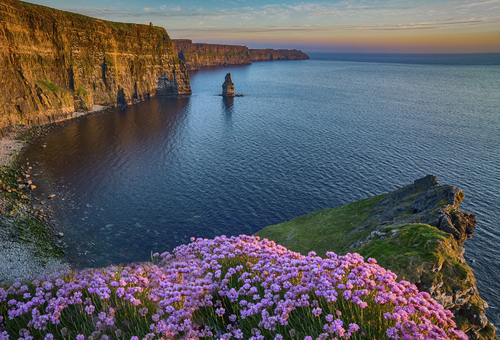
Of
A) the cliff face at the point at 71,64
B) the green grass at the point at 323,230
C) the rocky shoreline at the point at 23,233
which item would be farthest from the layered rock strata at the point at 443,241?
the cliff face at the point at 71,64

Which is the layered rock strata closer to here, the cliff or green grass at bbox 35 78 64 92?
the cliff

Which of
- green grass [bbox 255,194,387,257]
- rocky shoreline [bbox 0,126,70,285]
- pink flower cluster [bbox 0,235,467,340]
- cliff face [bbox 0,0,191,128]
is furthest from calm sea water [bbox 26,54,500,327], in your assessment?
pink flower cluster [bbox 0,235,467,340]

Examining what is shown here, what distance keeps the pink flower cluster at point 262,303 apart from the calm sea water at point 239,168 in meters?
28.1

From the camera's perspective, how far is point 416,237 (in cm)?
1733

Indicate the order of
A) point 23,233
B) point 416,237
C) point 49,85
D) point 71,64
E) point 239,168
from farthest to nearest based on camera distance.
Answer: point 71,64 < point 49,85 < point 239,168 < point 23,233 < point 416,237

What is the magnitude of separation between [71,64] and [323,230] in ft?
339

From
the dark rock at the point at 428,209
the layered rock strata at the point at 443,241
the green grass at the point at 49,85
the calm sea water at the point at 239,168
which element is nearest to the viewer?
the layered rock strata at the point at 443,241

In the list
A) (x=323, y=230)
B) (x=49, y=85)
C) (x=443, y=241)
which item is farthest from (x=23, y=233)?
(x=49, y=85)

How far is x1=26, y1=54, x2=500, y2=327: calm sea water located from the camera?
39.4 meters

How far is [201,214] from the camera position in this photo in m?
43.9

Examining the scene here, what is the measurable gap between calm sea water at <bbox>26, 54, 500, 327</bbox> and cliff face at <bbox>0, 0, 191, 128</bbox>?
31.2 feet

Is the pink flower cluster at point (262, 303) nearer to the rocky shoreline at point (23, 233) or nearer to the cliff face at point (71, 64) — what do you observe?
the rocky shoreline at point (23, 233)

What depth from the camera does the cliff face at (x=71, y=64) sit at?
70562 millimetres

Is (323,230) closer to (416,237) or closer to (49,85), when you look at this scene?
(416,237)
